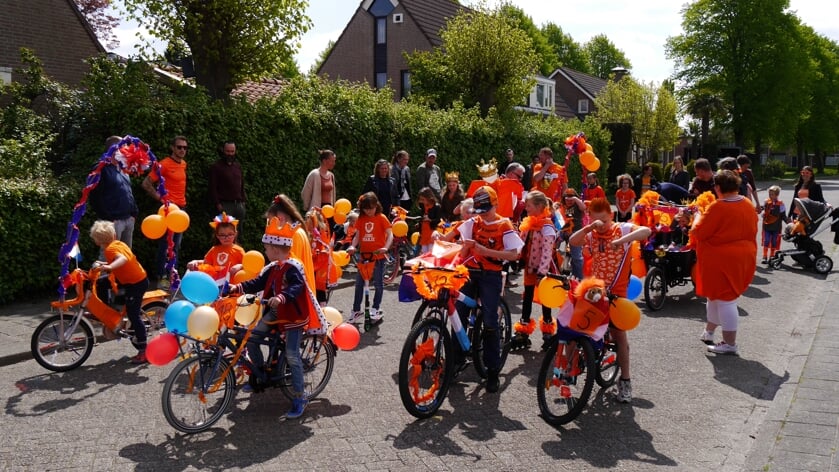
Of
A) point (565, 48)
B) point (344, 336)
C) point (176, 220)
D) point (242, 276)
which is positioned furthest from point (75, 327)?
point (565, 48)

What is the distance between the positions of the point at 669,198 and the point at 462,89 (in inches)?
589

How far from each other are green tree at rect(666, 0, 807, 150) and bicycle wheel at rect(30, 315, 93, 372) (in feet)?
173

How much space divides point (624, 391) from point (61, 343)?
5.48 m

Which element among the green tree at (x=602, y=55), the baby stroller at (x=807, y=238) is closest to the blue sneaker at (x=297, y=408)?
the baby stroller at (x=807, y=238)

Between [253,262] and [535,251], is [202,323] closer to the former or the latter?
[253,262]

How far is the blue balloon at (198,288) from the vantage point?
205 inches

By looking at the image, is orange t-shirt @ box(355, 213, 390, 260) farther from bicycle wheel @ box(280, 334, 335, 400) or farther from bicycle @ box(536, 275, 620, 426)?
bicycle @ box(536, 275, 620, 426)

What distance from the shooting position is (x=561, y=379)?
18.2 ft

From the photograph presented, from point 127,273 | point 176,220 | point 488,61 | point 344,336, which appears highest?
point 488,61

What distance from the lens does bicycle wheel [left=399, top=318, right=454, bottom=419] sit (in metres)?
5.36

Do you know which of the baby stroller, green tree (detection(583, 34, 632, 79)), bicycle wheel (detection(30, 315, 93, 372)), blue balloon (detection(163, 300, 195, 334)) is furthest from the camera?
green tree (detection(583, 34, 632, 79))

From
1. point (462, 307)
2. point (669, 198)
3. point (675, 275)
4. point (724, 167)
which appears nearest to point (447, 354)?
point (462, 307)

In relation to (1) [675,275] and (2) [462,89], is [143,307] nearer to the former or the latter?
(1) [675,275]

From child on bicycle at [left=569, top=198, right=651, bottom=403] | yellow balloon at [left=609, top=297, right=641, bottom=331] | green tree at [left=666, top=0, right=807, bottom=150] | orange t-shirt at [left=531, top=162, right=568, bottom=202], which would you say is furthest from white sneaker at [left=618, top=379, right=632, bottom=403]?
green tree at [left=666, top=0, right=807, bottom=150]
